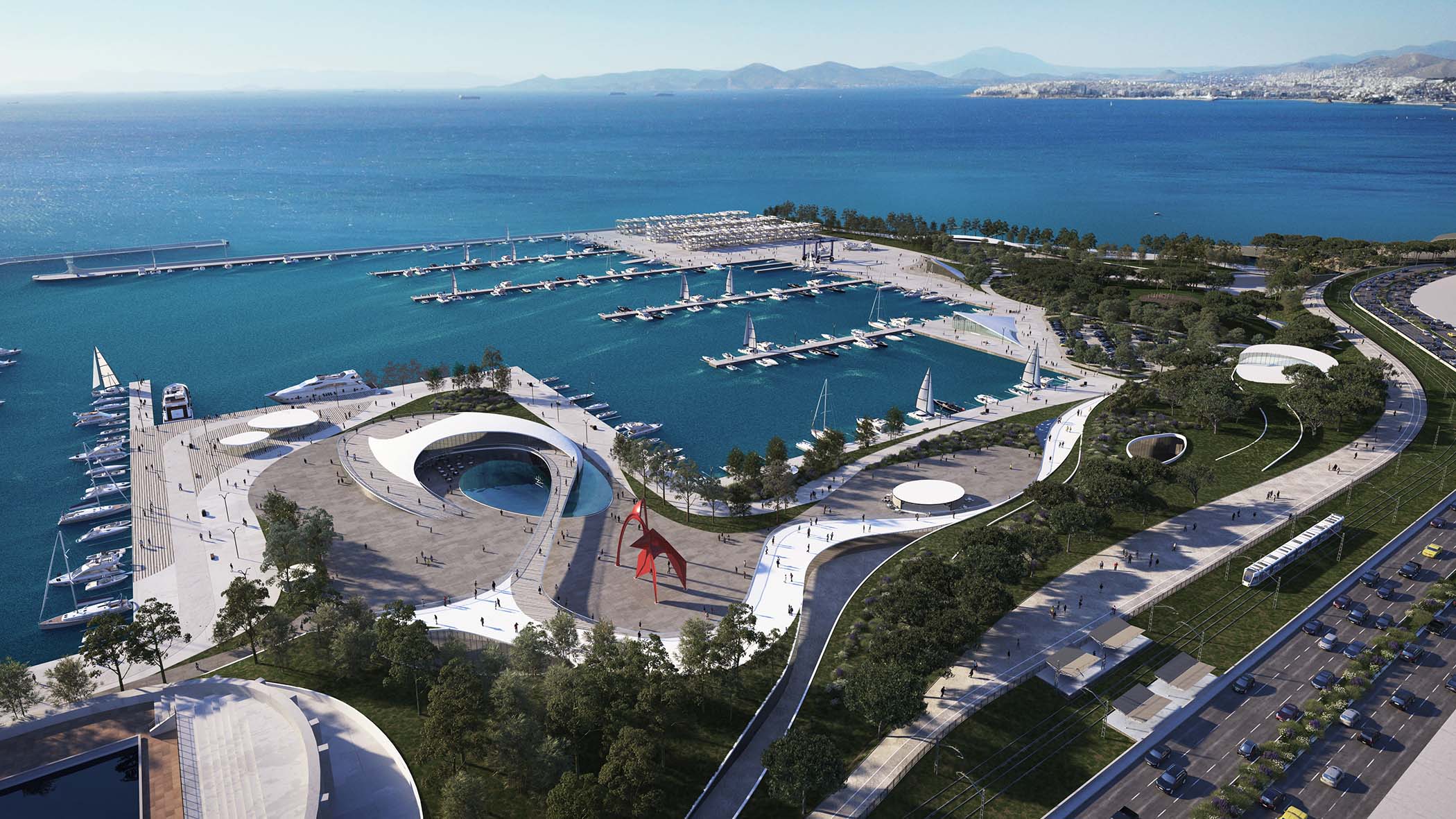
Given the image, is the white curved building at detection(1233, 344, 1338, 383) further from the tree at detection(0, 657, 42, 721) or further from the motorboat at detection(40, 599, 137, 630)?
the tree at detection(0, 657, 42, 721)

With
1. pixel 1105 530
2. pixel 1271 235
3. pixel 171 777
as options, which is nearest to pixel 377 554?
pixel 171 777

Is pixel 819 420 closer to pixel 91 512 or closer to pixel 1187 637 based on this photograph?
pixel 1187 637

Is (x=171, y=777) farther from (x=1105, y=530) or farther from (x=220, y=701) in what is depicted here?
(x=1105, y=530)

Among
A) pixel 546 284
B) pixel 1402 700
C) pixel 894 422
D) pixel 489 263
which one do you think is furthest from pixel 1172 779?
pixel 489 263

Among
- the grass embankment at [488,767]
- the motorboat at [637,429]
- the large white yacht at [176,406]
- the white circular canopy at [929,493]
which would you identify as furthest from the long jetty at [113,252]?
the white circular canopy at [929,493]

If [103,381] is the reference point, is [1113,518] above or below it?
below

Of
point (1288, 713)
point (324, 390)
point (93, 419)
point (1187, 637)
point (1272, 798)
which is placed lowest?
point (1272, 798)
